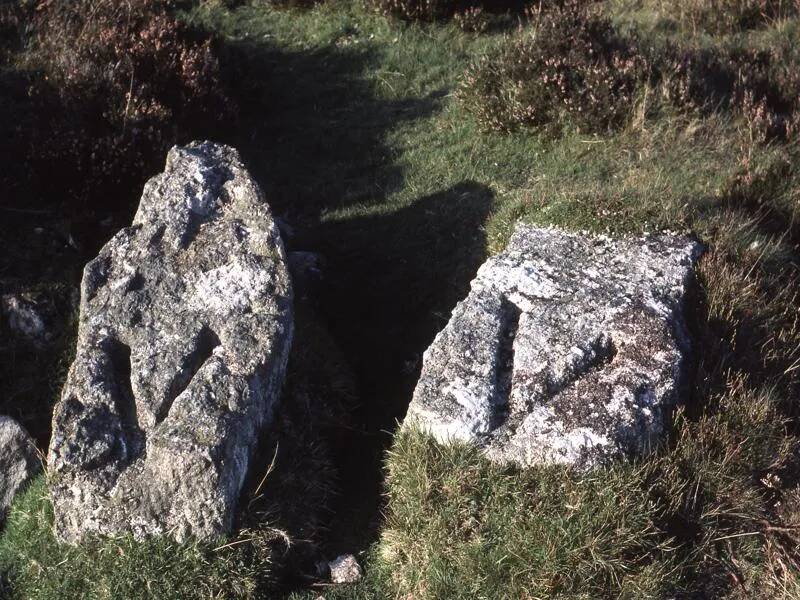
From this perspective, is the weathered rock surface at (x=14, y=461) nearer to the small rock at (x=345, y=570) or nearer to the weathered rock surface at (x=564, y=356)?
the small rock at (x=345, y=570)

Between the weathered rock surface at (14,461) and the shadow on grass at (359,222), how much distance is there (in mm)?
1928

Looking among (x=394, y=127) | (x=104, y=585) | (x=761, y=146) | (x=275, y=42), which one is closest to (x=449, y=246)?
(x=394, y=127)

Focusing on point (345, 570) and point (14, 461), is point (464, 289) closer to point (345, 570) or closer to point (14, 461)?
point (345, 570)

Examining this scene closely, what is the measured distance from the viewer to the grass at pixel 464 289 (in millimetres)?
4629

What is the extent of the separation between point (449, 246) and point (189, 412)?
297 centimetres

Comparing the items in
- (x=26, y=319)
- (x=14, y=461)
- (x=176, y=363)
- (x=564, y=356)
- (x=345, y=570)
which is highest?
(x=176, y=363)

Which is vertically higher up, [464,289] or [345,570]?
[464,289]

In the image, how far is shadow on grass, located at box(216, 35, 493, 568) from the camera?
228 inches

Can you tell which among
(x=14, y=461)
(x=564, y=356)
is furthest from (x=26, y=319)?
(x=564, y=356)

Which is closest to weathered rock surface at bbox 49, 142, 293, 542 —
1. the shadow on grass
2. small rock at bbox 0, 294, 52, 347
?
the shadow on grass

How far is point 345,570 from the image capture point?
16.2 ft

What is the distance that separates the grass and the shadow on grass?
0.02m

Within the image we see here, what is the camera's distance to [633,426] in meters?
4.92

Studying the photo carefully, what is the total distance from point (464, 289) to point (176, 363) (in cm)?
247
